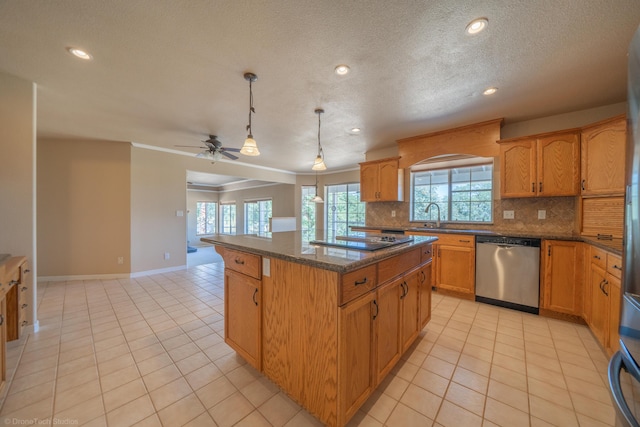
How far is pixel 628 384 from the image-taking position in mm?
767

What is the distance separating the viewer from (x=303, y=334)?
4.43 feet

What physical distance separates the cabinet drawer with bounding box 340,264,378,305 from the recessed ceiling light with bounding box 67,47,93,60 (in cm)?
264

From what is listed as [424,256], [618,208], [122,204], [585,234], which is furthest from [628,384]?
[122,204]

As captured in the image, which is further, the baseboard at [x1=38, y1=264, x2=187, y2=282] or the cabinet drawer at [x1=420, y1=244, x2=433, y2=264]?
the baseboard at [x1=38, y1=264, x2=187, y2=282]

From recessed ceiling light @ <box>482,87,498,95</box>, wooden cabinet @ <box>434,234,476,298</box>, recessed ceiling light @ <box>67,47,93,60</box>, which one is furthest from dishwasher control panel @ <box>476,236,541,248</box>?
recessed ceiling light @ <box>67,47,93,60</box>

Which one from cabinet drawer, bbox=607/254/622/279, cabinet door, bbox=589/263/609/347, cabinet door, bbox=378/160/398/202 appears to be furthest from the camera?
cabinet door, bbox=378/160/398/202

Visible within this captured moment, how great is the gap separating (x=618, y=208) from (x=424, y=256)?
2129 millimetres

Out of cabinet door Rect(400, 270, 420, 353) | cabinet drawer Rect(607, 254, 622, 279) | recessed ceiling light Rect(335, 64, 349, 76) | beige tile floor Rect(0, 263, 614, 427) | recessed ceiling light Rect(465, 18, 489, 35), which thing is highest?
recessed ceiling light Rect(465, 18, 489, 35)

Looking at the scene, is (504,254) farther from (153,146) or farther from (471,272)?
(153,146)

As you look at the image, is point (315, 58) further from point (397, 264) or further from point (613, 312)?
point (613, 312)

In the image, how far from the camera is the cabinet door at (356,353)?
3.98 ft

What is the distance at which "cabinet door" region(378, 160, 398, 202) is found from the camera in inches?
164

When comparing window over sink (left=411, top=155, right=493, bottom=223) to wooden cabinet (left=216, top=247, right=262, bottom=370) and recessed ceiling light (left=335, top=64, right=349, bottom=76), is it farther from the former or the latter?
wooden cabinet (left=216, top=247, right=262, bottom=370)

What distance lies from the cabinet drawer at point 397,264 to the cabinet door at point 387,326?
0.06m
